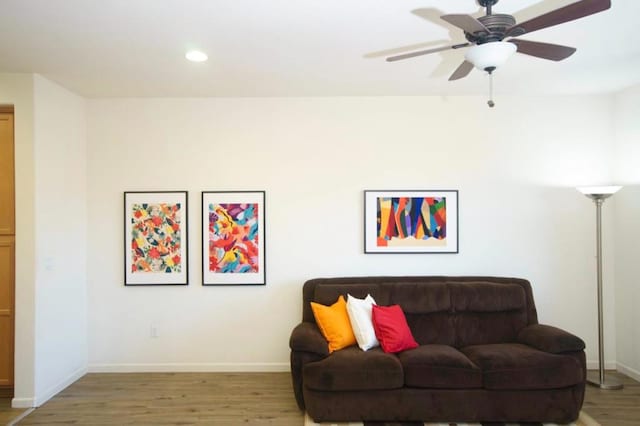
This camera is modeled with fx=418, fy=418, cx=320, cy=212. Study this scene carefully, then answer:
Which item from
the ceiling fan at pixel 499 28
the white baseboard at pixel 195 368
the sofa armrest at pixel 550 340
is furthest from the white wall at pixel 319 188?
the ceiling fan at pixel 499 28

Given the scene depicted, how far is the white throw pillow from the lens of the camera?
3316mm

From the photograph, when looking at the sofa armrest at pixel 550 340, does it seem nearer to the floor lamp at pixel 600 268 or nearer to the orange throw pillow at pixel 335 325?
the floor lamp at pixel 600 268

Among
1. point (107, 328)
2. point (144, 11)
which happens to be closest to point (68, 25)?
point (144, 11)

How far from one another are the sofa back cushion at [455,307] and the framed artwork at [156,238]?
1404mm

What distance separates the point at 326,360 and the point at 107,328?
2.39 metres

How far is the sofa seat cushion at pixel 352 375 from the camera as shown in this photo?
3.01 m

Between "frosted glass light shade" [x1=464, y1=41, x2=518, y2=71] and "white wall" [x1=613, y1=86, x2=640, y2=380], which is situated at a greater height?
"frosted glass light shade" [x1=464, y1=41, x2=518, y2=71]

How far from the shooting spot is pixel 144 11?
245 cm

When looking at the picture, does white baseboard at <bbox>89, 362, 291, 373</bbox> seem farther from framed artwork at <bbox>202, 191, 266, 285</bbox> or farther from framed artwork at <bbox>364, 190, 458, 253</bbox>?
framed artwork at <bbox>364, 190, 458, 253</bbox>

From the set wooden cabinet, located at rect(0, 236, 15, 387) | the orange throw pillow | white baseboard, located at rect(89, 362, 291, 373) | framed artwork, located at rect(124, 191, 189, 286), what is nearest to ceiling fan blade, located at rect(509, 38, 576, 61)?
the orange throw pillow

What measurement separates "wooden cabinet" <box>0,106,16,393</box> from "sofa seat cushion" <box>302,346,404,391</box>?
2.54m

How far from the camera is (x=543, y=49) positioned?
2197 millimetres

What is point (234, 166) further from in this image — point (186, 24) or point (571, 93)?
point (571, 93)

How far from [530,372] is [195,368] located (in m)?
2.98
